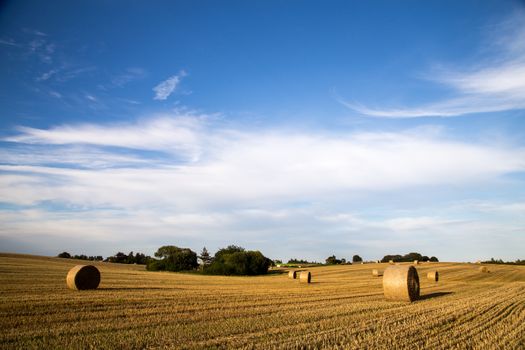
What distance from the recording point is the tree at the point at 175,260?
57094 millimetres

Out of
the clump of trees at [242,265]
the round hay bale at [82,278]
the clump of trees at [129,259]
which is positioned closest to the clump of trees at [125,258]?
the clump of trees at [129,259]

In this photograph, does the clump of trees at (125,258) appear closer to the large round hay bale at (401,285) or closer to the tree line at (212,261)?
the tree line at (212,261)

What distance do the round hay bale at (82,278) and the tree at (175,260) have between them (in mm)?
39033

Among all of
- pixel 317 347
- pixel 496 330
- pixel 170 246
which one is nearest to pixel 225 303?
pixel 317 347

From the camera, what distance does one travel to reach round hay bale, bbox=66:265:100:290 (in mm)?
17906

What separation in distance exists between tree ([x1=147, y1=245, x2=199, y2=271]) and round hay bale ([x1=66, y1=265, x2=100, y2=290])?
128 ft

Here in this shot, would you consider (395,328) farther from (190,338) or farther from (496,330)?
(190,338)

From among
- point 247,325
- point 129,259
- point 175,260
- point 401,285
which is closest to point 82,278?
point 247,325

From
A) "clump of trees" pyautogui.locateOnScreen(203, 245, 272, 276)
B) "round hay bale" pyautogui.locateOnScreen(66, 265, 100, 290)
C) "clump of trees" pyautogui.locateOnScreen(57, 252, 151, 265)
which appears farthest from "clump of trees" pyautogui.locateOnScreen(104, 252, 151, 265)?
"round hay bale" pyautogui.locateOnScreen(66, 265, 100, 290)

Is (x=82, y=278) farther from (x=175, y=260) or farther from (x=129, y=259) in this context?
(x=129, y=259)

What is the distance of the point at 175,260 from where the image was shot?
188ft

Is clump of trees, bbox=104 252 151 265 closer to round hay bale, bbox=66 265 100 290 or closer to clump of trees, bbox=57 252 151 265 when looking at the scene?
clump of trees, bbox=57 252 151 265

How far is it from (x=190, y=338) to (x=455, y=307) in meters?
8.74

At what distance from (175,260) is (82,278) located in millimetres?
39989
